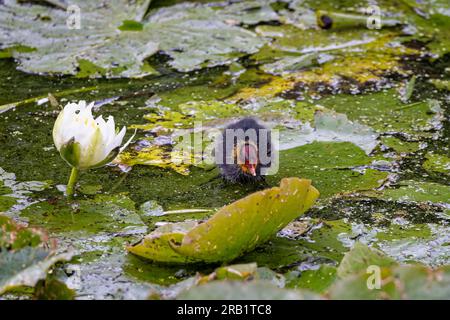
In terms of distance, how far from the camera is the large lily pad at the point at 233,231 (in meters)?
1.81

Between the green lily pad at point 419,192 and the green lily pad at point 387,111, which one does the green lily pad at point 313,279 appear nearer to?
the green lily pad at point 419,192

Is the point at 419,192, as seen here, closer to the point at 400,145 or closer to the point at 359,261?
the point at 400,145

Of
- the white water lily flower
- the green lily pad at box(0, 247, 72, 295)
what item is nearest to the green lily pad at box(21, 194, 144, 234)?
the white water lily flower

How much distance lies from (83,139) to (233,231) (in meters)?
0.56

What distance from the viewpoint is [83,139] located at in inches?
83.9

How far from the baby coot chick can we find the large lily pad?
571mm

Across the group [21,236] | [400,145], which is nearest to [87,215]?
[21,236]

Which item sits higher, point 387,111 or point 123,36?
point 123,36

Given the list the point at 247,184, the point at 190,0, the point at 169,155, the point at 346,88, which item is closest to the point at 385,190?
the point at 247,184

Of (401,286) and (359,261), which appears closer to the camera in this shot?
(401,286)

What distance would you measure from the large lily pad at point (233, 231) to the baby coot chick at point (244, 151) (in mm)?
571

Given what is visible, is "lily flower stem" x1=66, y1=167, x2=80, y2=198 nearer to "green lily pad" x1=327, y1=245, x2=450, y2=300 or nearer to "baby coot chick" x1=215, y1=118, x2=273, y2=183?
"baby coot chick" x1=215, y1=118, x2=273, y2=183

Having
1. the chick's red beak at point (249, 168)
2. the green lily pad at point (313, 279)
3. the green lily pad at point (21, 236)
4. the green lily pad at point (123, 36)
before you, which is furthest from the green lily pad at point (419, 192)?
the green lily pad at point (123, 36)
